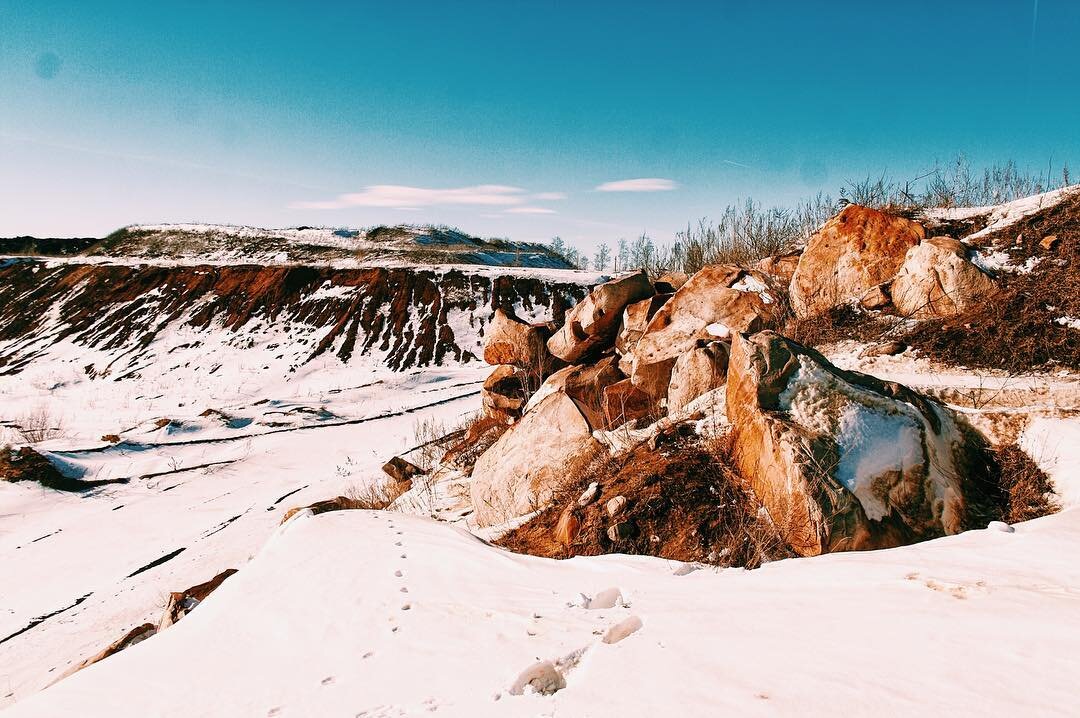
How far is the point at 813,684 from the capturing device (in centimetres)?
175

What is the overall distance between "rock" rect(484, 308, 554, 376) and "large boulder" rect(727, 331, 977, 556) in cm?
446

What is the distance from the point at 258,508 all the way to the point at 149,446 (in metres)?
5.85

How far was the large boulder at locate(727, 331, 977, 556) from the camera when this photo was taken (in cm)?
335

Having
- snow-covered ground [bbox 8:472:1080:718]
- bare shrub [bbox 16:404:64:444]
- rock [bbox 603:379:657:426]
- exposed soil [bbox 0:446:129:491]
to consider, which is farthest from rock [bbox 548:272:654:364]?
bare shrub [bbox 16:404:64:444]

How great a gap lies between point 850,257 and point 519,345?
4647 mm

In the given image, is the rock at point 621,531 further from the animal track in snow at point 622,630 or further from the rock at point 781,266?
the rock at point 781,266

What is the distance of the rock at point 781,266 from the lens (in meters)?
7.32

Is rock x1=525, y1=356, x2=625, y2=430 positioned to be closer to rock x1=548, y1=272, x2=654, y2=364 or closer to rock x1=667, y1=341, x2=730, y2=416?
rock x1=667, y1=341, x2=730, y2=416

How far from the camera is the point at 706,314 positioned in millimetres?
6895

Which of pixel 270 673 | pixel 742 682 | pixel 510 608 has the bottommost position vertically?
pixel 270 673

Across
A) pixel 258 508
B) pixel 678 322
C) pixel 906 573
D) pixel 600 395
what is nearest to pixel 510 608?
pixel 906 573

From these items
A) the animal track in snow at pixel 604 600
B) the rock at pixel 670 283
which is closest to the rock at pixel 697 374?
the animal track in snow at pixel 604 600

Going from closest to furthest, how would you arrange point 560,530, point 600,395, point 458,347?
point 560,530 < point 600,395 < point 458,347

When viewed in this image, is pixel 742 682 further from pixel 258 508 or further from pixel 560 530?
pixel 258 508
